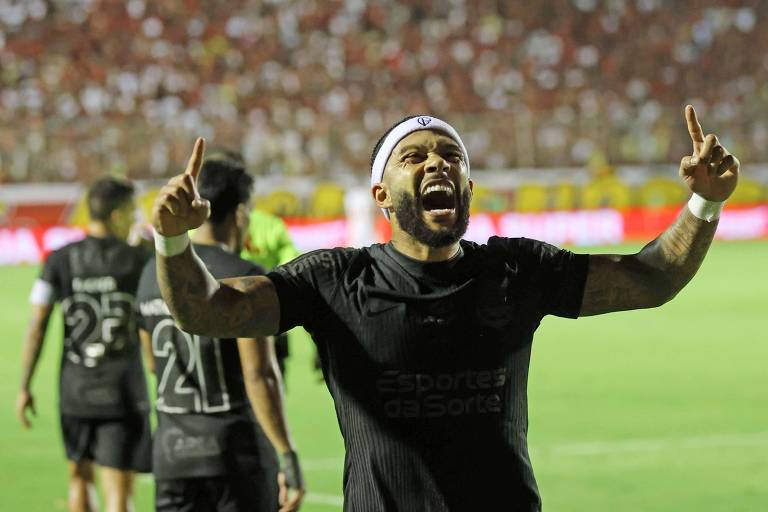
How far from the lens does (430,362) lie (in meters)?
3.55

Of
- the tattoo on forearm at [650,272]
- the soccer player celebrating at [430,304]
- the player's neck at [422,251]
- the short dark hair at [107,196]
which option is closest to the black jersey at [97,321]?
the short dark hair at [107,196]

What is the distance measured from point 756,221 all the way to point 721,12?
10.2 m

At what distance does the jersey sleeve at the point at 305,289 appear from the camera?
3.66 m

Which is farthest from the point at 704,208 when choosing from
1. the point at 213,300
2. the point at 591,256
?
the point at 213,300

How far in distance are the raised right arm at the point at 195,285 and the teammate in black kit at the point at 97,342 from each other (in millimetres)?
3125

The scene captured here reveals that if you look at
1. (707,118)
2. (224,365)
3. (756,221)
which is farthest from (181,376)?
(707,118)

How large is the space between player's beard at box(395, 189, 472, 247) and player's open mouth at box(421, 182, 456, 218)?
0.07 feet

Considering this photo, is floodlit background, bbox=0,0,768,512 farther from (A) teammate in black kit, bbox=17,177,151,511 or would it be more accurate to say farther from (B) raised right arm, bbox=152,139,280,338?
(B) raised right arm, bbox=152,139,280,338

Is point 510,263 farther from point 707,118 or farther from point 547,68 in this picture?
point 547,68

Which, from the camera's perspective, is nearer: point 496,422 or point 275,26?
point 496,422

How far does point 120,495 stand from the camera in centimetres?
641

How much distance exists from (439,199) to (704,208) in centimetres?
78

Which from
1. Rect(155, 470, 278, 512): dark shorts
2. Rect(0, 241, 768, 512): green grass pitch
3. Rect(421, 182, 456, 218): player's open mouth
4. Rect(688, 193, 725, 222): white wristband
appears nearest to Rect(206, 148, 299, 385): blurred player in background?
Rect(0, 241, 768, 512): green grass pitch

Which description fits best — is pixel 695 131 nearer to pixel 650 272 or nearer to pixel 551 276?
pixel 650 272
